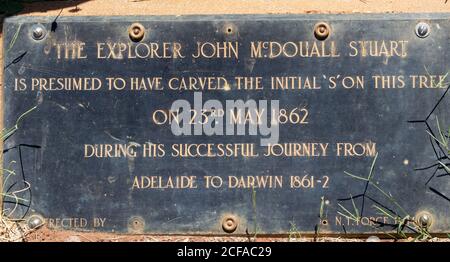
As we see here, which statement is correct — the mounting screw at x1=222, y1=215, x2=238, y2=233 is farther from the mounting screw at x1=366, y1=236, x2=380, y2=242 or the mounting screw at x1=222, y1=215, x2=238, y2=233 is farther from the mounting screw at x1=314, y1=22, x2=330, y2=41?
the mounting screw at x1=314, y1=22, x2=330, y2=41

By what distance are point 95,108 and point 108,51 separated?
301 millimetres

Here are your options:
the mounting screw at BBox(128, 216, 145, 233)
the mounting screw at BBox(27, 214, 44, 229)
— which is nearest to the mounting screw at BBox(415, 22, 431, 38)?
the mounting screw at BBox(128, 216, 145, 233)

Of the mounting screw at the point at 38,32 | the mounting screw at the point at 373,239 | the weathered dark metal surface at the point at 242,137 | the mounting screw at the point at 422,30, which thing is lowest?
the mounting screw at the point at 373,239

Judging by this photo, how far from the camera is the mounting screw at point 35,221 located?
406cm

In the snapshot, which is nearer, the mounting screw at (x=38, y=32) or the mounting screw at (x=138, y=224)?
the mounting screw at (x=138, y=224)

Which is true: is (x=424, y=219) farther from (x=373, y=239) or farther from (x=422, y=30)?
(x=422, y=30)

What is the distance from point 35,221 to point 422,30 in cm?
216

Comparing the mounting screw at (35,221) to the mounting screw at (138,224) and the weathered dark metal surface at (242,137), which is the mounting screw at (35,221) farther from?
the mounting screw at (138,224)

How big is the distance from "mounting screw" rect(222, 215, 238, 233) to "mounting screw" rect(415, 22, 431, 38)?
1311mm

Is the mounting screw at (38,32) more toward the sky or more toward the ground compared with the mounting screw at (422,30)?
more toward the sky

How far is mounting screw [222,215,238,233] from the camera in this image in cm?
404

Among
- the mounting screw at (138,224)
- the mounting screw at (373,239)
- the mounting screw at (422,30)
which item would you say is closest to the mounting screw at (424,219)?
the mounting screw at (373,239)

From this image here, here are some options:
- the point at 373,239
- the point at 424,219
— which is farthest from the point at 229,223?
the point at 424,219
